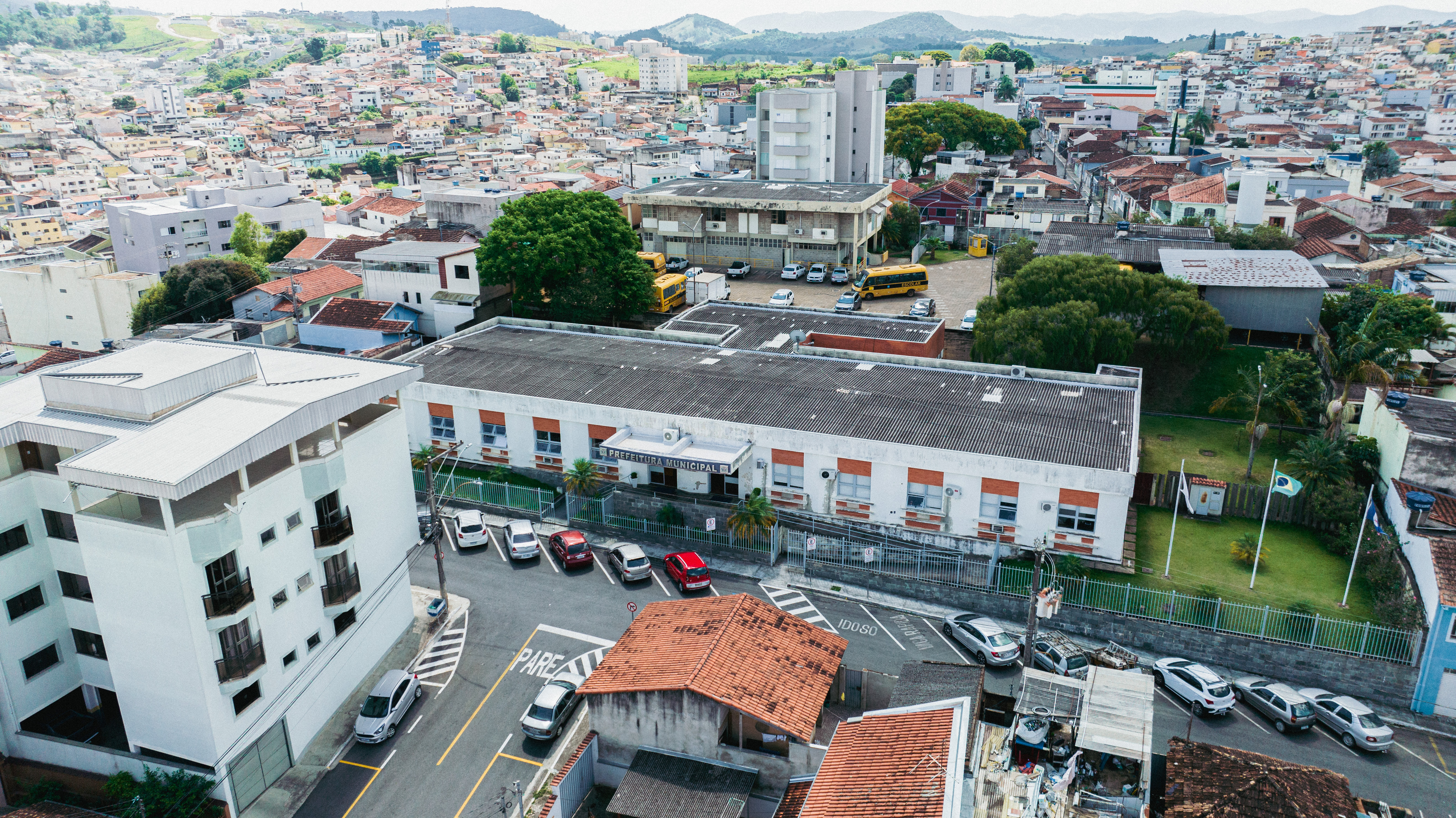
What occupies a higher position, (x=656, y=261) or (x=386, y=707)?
(x=656, y=261)

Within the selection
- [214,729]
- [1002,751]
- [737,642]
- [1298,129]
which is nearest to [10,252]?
[214,729]

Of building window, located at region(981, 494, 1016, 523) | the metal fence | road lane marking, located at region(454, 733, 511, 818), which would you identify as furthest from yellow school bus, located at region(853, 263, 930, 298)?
road lane marking, located at region(454, 733, 511, 818)

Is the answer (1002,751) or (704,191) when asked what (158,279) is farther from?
(1002,751)

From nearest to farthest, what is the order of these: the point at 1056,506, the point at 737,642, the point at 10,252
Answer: the point at 737,642, the point at 1056,506, the point at 10,252

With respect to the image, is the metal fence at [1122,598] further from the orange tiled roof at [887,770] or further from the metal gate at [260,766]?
the metal gate at [260,766]

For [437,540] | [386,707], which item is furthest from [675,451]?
[386,707]

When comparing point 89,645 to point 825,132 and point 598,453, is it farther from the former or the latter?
point 825,132
